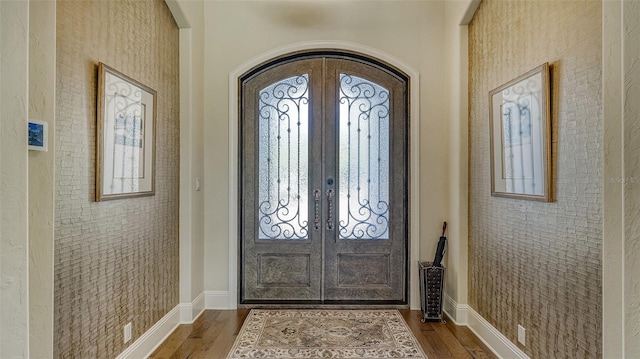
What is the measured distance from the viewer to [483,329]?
266 cm

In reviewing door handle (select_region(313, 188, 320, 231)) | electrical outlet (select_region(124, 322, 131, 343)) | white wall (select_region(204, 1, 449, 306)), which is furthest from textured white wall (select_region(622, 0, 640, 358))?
electrical outlet (select_region(124, 322, 131, 343))

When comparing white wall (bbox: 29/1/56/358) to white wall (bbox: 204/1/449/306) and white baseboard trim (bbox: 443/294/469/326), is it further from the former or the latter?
white baseboard trim (bbox: 443/294/469/326)

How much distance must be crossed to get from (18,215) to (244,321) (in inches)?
86.3

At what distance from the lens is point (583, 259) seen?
66.6 inches

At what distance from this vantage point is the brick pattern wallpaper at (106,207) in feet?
5.55

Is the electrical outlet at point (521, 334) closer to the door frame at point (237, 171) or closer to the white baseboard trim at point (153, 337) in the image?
the door frame at point (237, 171)

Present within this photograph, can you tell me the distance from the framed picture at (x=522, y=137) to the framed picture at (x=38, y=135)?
8.01 ft

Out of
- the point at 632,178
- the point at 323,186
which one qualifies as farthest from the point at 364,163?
the point at 632,178

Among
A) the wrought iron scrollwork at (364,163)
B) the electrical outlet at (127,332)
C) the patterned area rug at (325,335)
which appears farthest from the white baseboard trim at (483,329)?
the electrical outlet at (127,332)

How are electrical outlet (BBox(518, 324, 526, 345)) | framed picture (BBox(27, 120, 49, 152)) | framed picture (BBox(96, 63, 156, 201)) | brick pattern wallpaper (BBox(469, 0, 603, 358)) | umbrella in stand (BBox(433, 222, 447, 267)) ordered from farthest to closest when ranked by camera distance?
umbrella in stand (BBox(433, 222, 447, 267))
electrical outlet (BBox(518, 324, 526, 345))
framed picture (BBox(96, 63, 156, 201))
brick pattern wallpaper (BBox(469, 0, 603, 358))
framed picture (BBox(27, 120, 49, 152))

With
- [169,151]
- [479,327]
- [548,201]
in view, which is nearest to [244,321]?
[169,151]

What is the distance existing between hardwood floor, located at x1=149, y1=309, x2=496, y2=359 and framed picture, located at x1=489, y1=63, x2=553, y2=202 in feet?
3.82

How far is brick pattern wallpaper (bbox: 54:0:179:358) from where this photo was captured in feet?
5.55

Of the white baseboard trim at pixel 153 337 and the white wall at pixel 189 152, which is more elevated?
the white wall at pixel 189 152
